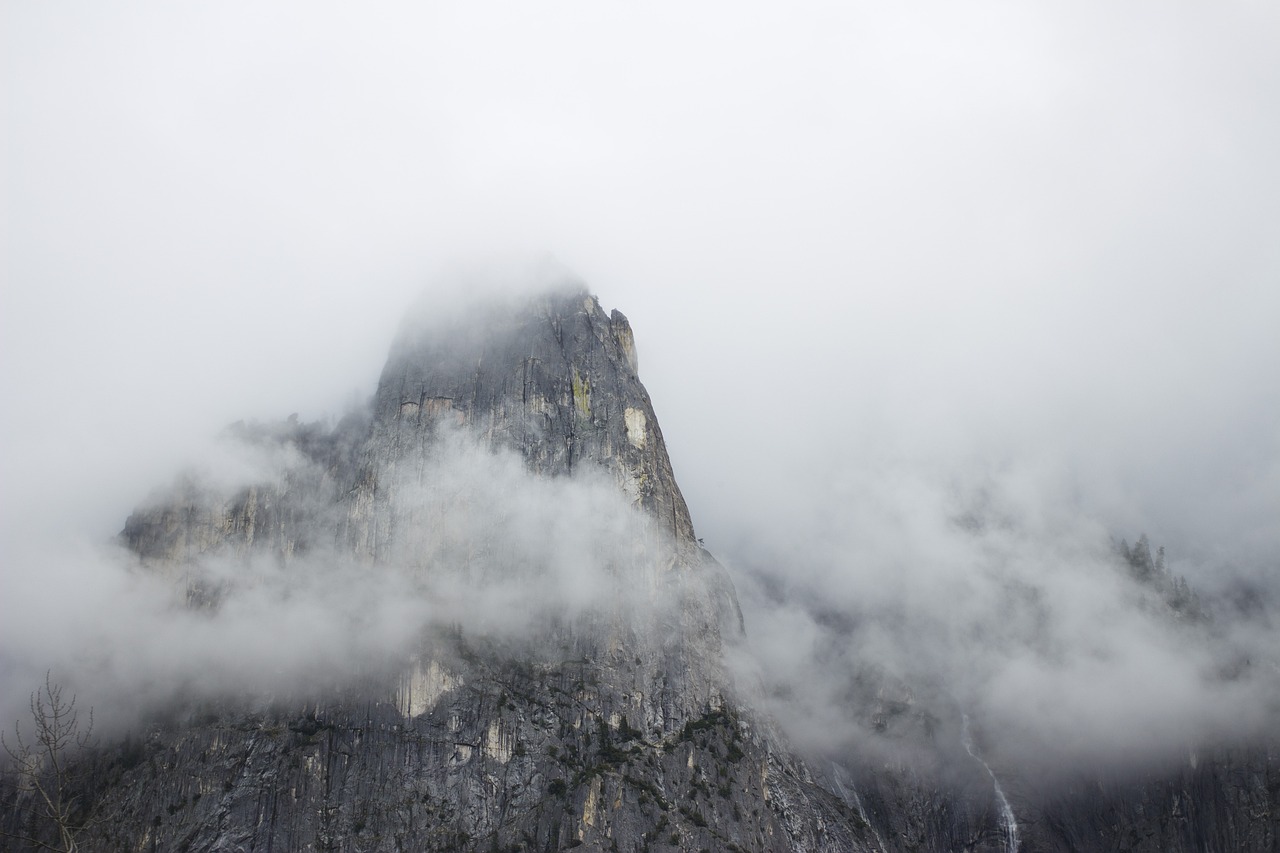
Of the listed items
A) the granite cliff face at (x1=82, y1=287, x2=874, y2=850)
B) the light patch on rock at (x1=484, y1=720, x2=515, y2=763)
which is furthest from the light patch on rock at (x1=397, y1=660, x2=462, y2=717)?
the light patch on rock at (x1=484, y1=720, x2=515, y2=763)

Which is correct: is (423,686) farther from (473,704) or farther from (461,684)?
(473,704)

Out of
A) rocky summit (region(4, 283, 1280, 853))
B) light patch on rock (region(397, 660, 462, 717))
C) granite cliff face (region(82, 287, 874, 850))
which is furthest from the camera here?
light patch on rock (region(397, 660, 462, 717))

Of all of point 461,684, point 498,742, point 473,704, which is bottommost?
point 498,742

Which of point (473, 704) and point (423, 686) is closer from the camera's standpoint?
point (473, 704)

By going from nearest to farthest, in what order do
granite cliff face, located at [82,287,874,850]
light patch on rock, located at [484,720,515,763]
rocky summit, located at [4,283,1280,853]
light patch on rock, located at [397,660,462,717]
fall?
granite cliff face, located at [82,287,874,850]
rocky summit, located at [4,283,1280,853]
light patch on rock, located at [484,720,515,763]
light patch on rock, located at [397,660,462,717]

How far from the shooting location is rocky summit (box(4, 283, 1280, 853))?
151 m

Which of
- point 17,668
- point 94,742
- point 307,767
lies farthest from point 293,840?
point 17,668

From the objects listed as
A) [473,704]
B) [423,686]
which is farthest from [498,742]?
[423,686]

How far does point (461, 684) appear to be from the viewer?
538ft

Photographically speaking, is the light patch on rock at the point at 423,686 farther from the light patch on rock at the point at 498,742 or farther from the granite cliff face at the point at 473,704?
the light patch on rock at the point at 498,742

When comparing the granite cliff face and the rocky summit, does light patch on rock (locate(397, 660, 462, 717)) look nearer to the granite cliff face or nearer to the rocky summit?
the granite cliff face

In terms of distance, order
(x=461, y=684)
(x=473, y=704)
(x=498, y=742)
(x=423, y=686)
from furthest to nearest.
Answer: (x=461, y=684) < (x=423, y=686) < (x=473, y=704) < (x=498, y=742)

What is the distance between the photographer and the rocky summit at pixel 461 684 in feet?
494

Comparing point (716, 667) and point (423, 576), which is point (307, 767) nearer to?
point (423, 576)
